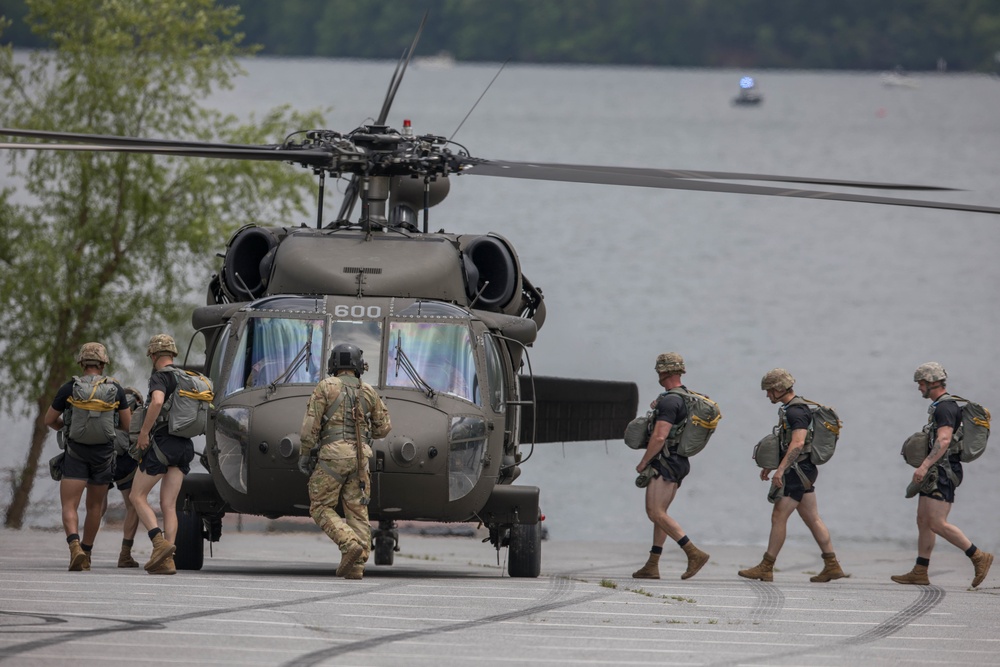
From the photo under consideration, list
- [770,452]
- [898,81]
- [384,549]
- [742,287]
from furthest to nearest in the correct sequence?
[898,81], [742,287], [384,549], [770,452]

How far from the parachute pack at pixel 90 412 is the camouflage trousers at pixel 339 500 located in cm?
166

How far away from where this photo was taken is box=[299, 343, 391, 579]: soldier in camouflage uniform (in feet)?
40.0

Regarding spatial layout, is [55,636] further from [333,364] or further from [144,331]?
[144,331]

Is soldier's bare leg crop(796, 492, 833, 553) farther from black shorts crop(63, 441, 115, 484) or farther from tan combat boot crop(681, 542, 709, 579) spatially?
black shorts crop(63, 441, 115, 484)

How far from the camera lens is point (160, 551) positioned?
12.4 meters

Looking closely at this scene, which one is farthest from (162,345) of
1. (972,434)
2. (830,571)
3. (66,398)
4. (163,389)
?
(972,434)

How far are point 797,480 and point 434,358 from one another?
2.95 metres

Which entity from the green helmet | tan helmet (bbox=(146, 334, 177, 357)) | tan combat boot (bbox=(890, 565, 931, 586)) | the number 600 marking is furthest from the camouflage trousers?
tan combat boot (bbox=(890, 565, 931, 586))

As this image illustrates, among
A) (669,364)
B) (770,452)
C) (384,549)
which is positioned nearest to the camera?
(770,452)

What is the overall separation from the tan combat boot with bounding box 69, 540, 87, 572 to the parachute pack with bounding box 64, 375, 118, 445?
749mm

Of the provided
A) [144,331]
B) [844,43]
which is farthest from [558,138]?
[144,331]

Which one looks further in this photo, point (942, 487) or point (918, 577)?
point (918, 577)

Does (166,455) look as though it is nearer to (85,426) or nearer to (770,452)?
(85,426)

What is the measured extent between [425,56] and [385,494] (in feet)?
615
